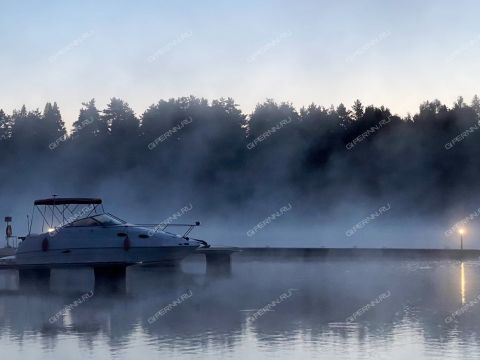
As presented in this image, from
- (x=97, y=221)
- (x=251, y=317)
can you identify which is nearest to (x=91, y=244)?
(x=97, y=221)

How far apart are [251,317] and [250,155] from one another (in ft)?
347

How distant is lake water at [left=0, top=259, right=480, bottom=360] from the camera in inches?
1027

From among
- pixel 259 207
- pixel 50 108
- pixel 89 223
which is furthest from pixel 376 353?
pixel 50 108

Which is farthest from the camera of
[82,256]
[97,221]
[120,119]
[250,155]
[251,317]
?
[120,119]

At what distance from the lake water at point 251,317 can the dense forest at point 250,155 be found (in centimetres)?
7175

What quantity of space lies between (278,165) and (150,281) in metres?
86.9

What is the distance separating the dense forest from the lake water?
2825 inches

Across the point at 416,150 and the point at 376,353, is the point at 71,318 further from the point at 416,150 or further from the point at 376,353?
the point at 416,150

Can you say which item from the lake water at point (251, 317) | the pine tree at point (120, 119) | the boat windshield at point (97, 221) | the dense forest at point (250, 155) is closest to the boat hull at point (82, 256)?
the boat windshield at point (97, 221)

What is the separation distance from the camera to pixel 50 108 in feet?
549

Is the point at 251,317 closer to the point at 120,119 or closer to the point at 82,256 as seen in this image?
the point at 82,256

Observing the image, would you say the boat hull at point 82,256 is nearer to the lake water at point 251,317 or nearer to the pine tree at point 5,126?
the lake water at point 251,317

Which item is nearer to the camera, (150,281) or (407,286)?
(407,286)

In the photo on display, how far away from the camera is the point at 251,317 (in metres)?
33.6
